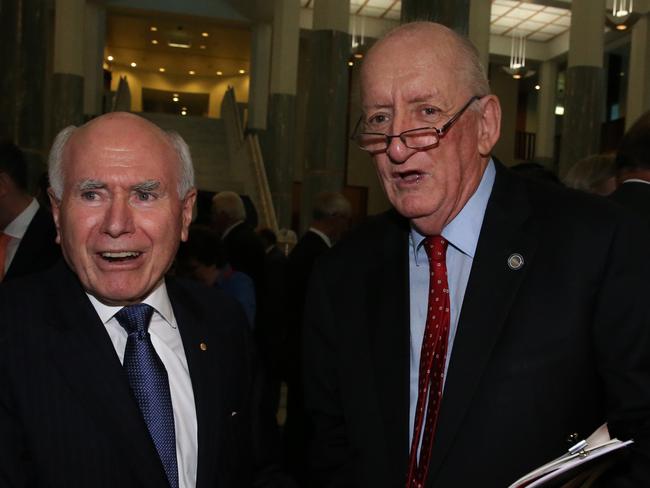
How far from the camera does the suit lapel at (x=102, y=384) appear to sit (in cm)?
171

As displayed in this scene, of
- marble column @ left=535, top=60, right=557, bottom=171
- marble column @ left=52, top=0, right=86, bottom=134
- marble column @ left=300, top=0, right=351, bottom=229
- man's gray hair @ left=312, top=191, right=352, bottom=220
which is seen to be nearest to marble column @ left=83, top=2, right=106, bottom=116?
marble column @ left=52, top=0, right=86, bottom=134

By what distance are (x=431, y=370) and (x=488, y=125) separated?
66 centimetres

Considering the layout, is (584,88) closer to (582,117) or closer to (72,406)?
(582,117)

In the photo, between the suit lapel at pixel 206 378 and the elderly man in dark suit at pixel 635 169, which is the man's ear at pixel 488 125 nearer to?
the suit lapel at pixel 206 378

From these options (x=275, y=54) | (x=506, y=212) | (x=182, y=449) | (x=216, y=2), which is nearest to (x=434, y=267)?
(x=506, y=212)

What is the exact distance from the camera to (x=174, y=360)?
1969mm

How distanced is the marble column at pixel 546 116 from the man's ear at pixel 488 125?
21647mm

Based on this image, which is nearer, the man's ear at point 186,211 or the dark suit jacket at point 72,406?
the dark suit jacket at point 72,406

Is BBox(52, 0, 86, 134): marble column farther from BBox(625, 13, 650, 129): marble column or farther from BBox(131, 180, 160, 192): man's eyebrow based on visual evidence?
BBox(131, 180, 160, 192): man's eyebrow

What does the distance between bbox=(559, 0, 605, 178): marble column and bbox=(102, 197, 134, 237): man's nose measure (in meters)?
11.7

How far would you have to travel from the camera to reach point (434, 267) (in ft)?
6.38

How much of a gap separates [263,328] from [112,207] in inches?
155

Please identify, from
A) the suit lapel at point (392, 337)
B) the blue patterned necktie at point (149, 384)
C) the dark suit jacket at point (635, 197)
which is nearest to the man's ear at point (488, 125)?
the suit lapel at point (392, 337)

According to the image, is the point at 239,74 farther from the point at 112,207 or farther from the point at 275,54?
the point at 112,207
